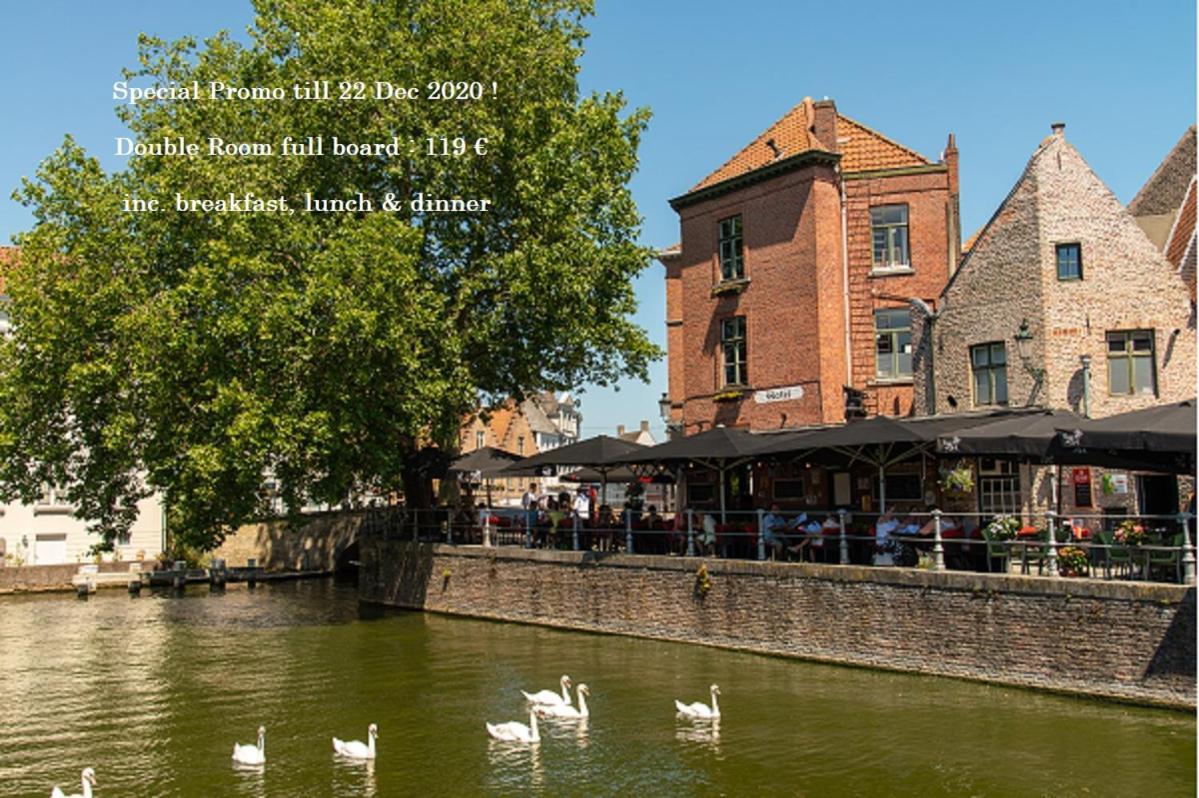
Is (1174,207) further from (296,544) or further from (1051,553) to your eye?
(296,544)

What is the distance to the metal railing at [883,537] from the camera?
57.1ft

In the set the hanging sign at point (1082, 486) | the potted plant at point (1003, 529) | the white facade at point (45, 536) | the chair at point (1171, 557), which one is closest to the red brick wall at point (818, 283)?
Answer: the hanging sign at point (1082, 486)

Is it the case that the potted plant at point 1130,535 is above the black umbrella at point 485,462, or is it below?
below

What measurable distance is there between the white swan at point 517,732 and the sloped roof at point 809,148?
19.4 metres

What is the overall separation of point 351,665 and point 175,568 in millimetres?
22779

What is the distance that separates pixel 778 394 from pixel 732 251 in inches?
188

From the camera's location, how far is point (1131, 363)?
78.6ft

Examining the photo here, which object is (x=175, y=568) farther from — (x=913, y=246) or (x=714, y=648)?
(x=913, y=246)

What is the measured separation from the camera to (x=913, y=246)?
97.9 feet

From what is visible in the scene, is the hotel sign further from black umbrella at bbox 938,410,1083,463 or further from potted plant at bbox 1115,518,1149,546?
potted plant at bbox 1115,518,1149,546

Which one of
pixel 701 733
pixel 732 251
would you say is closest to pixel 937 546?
pixel 701 733

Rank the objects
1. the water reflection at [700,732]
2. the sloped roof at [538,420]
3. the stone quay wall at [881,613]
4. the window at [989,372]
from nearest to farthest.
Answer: the water reflection at [700,732], the stone quay wall at [881,613], the window at [989,372], the sloped roof at [538,420]

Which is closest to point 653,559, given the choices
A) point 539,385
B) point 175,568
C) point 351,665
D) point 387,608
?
point 351,665

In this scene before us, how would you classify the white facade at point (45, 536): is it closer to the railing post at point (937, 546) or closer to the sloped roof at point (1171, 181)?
the railing post at point (937, 546)
